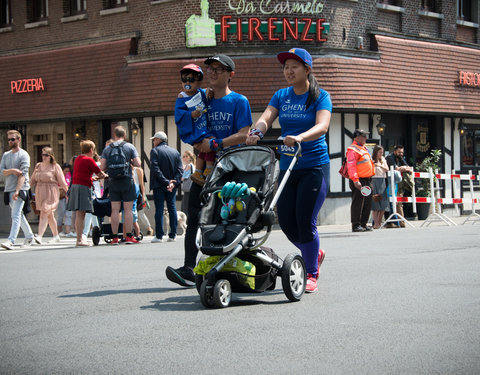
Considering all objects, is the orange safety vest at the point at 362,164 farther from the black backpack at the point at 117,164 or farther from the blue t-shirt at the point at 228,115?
the blue t-shirt at the point at 228,115

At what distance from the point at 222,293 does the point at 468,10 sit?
24.1 m

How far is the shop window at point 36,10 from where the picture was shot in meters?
27.0

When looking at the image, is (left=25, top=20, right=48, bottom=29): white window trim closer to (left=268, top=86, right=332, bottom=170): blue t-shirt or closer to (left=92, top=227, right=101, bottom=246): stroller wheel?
(left=92, top=227, right=101, bottom=246): stroller wheel

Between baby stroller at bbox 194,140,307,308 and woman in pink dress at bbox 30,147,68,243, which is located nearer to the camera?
baby stroller at bbox 194,140,307,308

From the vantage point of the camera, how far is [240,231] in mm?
6281

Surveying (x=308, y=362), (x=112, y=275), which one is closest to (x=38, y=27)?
(x=112, y=275)

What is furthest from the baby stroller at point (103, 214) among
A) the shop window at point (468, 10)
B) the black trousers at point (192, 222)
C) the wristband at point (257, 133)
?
the shop window at point (468, 10)

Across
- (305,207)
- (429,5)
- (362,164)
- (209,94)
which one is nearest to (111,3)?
(429,5)

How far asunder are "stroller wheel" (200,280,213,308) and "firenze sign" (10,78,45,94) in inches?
805

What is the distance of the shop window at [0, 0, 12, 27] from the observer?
2803 centimetres

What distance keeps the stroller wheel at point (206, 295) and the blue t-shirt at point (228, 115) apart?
5.74 ft

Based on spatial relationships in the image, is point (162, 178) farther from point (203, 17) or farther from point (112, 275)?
point (203, 17)

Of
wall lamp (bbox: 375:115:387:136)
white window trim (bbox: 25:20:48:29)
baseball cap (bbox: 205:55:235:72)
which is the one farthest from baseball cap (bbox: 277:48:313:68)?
white window trim (bbox: 25:20:48:29)

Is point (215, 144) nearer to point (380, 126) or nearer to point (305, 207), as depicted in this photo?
point (305, 207)
